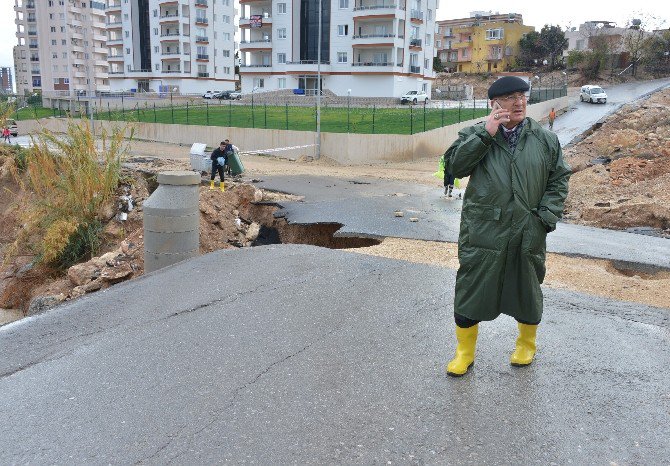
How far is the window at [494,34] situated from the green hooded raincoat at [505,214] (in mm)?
88828

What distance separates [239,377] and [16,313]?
9601 mm

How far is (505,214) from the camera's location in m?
4.01

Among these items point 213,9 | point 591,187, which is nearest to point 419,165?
point 591,187

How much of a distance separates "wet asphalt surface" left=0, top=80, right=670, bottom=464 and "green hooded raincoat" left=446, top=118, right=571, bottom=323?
68 centimetres

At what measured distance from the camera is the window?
282 ft

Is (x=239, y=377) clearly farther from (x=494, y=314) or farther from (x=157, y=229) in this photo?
(x=157, y=229)

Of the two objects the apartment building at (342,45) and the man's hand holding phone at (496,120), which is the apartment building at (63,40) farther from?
the man's hand holding phone at (496,120)

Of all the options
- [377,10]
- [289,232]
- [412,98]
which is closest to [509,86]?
[289,232]

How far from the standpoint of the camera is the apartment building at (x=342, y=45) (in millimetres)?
61750

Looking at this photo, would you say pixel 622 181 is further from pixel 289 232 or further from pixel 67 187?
pixel 67 187

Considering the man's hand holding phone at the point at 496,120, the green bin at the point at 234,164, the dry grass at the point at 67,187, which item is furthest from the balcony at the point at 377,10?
the man's hand holding phone at the point at 496,120

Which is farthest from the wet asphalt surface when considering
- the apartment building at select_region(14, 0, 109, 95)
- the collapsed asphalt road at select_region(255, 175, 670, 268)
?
the apartment building at select_region(14, 0, 109, 95)

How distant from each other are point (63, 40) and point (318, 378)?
109 meters

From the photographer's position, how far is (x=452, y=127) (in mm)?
30547
